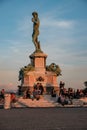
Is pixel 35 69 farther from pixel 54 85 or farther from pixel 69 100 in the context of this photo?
pixel 69 100

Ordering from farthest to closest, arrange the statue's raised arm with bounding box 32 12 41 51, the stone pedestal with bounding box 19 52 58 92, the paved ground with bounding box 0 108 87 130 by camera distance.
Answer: the statue's raised arm with bounding box 32 12 41 51
the stone pedestal with bounding box 19 52 58 92
the paved ground with bounding box 0 108 87 130

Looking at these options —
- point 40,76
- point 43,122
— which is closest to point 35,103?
point 40,76

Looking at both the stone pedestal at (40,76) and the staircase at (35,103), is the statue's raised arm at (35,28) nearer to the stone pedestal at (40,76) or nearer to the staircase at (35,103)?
the stone pedestal at (40,76)

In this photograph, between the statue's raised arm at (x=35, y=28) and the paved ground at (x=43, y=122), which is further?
the statue's raised arm at (x=35, y=28)

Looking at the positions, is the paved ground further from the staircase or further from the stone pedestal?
the stone pedestal

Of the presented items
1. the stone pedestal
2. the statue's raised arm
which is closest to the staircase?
the stone pedestal

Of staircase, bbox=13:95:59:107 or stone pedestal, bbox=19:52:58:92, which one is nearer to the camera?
staircase, bbox=13:95:59:107

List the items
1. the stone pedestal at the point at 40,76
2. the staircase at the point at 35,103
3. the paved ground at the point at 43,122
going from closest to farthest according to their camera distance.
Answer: the paved ground at the point at 43,122, the staircase at the point at 35,103, the stone pedestal at the point at 40,76

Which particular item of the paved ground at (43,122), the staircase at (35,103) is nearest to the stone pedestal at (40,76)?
the staircase at (35,103)

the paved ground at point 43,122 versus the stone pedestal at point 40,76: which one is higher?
the stone pedestal at point 40,76

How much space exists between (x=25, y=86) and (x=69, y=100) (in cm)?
1243

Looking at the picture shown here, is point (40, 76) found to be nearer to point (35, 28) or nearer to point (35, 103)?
point (35, 28)

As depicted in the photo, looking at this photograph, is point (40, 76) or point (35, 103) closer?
point (35, 103)

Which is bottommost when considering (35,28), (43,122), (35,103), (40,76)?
(43,122)
